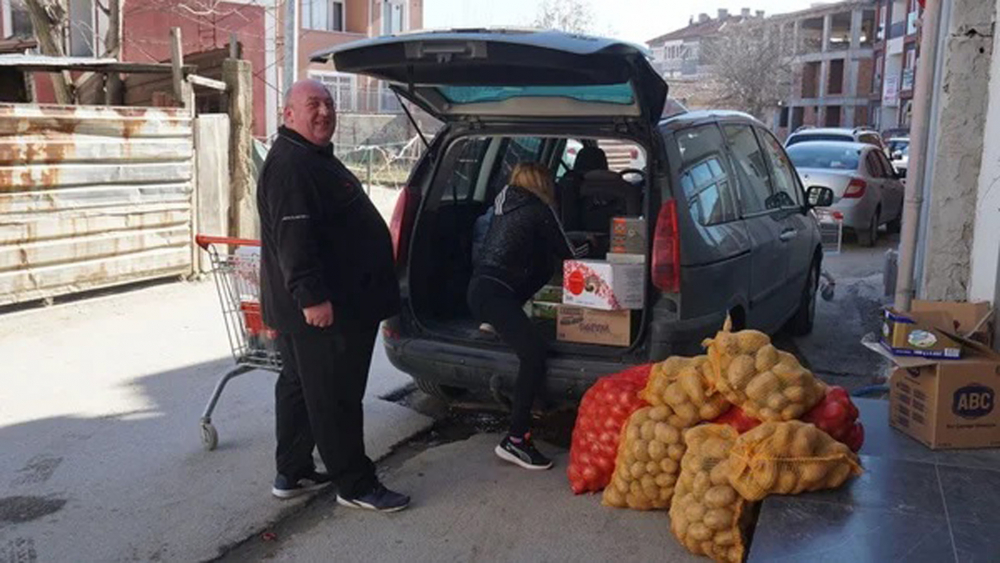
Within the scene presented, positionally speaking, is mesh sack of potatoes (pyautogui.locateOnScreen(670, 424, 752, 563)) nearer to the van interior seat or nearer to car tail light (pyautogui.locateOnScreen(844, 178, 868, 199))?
the van interior seat

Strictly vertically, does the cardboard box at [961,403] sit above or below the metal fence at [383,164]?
below

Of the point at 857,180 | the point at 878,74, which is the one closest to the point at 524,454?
the point at 857,180

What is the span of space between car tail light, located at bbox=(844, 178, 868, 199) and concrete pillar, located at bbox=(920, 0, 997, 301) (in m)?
8.17

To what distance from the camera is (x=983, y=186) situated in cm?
521

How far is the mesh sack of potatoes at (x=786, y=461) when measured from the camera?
362cm

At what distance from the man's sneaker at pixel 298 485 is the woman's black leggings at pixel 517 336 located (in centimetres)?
102

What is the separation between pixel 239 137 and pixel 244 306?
5760 millimetres

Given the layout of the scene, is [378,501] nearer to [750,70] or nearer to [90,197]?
[90,197]

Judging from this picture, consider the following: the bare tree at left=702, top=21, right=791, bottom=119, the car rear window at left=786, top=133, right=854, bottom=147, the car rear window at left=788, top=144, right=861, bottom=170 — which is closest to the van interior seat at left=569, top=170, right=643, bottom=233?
the car rear window at left=788, top=144, right=861, bottom=170

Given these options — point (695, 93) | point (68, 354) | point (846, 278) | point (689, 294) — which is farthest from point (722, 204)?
point (695, 93)

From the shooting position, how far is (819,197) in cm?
748

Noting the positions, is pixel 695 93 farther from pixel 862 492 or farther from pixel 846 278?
pixel 862 492

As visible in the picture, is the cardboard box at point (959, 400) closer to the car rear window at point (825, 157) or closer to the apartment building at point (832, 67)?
the car rear window at point (825, 157)

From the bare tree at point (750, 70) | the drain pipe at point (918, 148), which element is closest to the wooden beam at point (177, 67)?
the drain pipe at point (918, 148)
